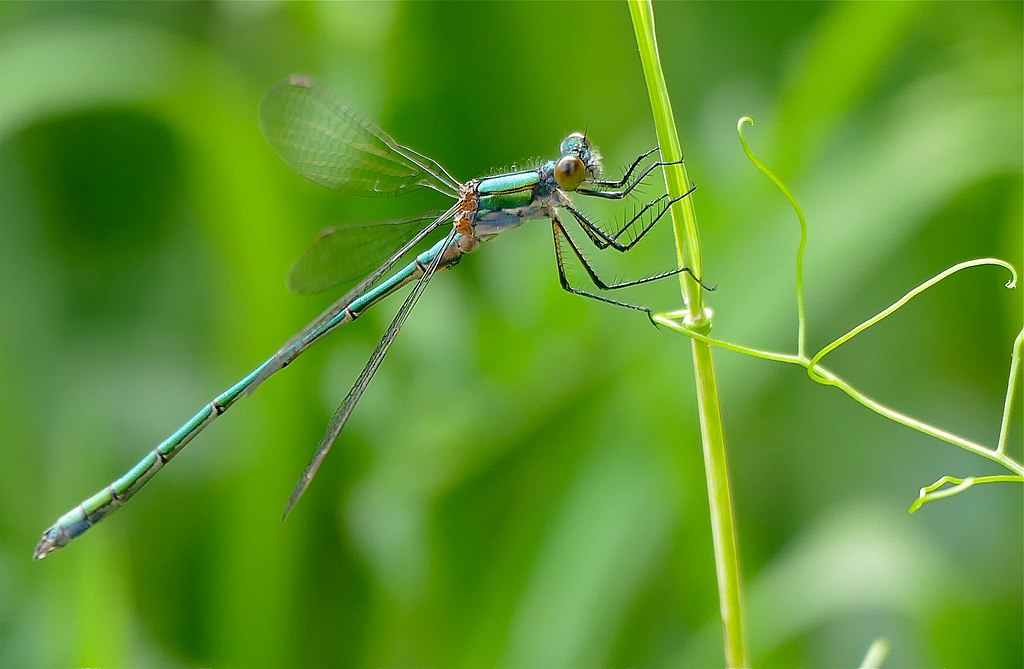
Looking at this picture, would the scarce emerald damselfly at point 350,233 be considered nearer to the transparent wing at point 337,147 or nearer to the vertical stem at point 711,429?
the transparent wing at point 337,147

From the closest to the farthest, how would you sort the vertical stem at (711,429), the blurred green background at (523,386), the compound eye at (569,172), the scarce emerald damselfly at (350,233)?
the vertical stem at (711,429)
the compound eye at (569,172)
the scarce emerald damselfly at (350,233)
the blurred green background at (523,386)

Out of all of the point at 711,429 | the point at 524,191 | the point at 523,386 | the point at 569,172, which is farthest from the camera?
the point at 523,386

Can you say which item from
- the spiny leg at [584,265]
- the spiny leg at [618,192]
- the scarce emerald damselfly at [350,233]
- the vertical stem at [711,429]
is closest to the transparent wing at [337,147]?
the scarce emerald damselfly at [350,233]

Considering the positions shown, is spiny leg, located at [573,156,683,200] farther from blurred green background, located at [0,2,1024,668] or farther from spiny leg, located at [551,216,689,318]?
blurred green background, located at [0,2,1024,668]

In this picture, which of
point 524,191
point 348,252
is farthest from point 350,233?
point 524,191

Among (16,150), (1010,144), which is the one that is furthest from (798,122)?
(16,150)

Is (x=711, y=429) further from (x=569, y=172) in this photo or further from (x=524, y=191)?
(x=524, y=191)

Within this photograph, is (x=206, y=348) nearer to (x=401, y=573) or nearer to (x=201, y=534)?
(x=201, y=534)
